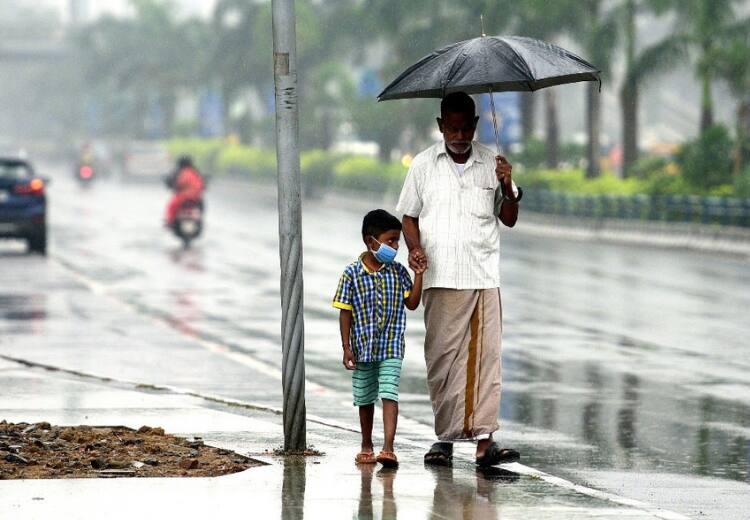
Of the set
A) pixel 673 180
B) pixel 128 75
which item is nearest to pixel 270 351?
pixel 673 180

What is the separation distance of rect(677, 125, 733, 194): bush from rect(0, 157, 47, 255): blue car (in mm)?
16017

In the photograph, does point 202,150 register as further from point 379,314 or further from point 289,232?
point 379,314

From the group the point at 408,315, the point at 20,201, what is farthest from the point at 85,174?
the point at 408,315

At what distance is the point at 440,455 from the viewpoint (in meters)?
9.45

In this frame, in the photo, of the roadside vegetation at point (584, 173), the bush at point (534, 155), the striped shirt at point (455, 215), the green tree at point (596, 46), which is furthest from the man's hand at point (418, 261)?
the bush at point (534, 155)

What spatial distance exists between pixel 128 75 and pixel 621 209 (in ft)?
221

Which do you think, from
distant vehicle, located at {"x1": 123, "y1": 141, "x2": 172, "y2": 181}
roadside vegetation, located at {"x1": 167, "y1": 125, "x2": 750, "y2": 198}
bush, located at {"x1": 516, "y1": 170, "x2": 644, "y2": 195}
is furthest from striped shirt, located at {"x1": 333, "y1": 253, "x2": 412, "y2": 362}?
distant vehicle, located at {"x1": 123, "y1": 141, "x2": 172, "y2": 181}

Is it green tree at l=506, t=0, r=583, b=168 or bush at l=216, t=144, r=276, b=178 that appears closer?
green tree at l=506, t=0, r=583, b=168

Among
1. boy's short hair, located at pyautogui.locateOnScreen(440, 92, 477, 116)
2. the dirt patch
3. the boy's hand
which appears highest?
boy's short hair, located at pyautogui.locateOnScreen(440, 92, 477, 116)

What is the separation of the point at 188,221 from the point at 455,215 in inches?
989

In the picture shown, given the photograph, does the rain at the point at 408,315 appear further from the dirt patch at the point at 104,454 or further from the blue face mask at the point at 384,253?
the blue face mask at the point at 384,253

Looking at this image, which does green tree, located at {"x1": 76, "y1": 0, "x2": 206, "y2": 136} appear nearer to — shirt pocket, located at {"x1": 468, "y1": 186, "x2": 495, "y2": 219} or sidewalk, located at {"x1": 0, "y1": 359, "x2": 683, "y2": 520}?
sidewalk, located at {"x1": 0, "y1": 359, "x2": 683, "y2": 520}

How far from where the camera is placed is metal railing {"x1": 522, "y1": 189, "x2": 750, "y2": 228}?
36.1m

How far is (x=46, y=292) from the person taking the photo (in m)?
23.1
